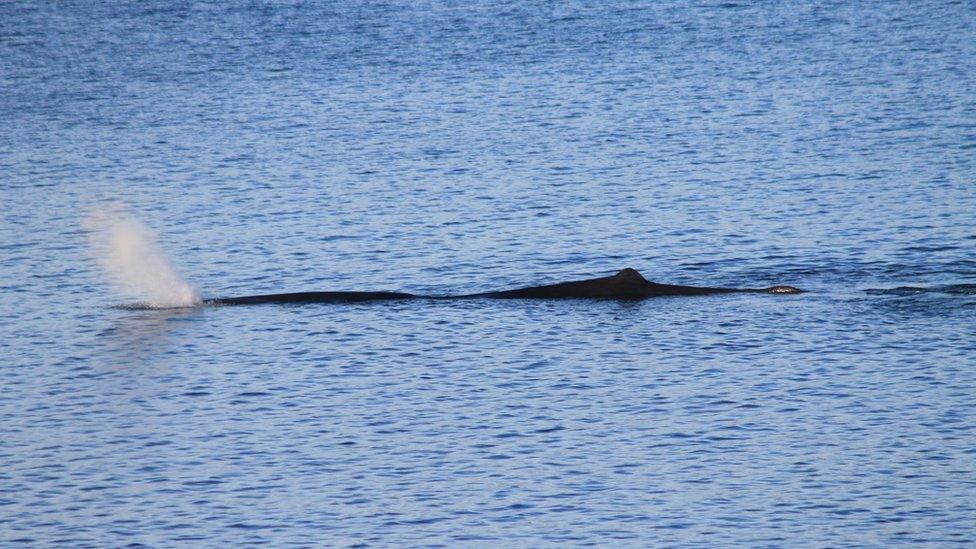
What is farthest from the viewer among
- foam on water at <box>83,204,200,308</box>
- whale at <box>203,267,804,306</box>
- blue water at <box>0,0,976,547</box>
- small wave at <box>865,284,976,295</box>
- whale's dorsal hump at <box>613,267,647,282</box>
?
foam on water at <box>83,204,200,308</box>

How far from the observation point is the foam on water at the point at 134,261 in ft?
166

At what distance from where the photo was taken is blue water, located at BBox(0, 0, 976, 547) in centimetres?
3269

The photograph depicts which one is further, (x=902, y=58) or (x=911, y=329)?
(x=902, y=58)

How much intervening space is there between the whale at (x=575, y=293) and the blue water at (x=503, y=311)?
546 millimetres

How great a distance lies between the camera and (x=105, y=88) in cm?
9519

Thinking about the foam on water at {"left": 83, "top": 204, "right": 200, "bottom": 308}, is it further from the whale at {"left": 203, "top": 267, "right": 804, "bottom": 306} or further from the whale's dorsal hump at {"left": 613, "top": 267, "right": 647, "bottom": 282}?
the whale's dorsal hump at {"left": 613, "top": 267, "right": 647, "bottom": 282}

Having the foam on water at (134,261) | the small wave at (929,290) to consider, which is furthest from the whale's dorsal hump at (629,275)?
the foam on water at (134,261)

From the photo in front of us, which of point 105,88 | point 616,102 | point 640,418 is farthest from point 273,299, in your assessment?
point 105,88

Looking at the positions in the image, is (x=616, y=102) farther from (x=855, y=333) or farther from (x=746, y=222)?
(x=855, y=333)

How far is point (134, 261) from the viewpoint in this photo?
56812mm

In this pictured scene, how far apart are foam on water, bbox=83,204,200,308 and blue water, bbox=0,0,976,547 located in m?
0.74

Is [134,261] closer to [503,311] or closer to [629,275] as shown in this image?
[503,311]

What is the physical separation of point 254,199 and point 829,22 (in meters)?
57.2

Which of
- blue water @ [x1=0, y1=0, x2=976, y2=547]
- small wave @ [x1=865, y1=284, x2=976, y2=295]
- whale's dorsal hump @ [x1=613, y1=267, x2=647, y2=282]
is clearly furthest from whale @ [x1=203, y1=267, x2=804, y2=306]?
small wave @ [x1=865, y1=284, x2=976, y2=295]
